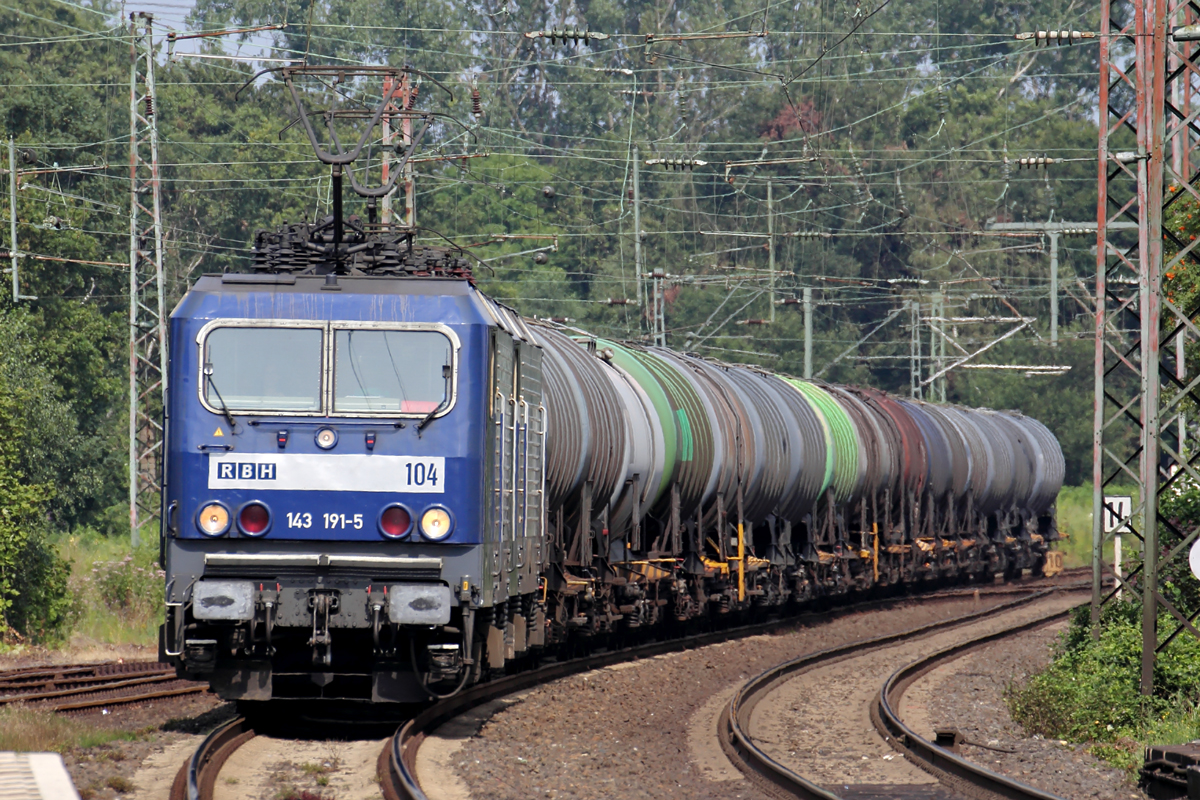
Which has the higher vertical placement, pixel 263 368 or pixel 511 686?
pixel 263 368

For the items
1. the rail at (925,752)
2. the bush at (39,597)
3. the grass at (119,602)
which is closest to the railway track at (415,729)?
the rail at (925,752)

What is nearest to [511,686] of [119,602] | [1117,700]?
[1117,700]

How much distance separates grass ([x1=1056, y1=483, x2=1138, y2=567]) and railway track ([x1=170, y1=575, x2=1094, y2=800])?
31399mm

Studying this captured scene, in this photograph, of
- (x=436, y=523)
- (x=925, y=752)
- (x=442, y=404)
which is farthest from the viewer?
(x=925, y=752)

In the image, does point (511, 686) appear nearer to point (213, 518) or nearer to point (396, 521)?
point (396, 521)

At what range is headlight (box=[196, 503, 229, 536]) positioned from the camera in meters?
11.5

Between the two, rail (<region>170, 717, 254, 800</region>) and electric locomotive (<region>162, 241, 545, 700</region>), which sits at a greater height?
electric locomotive (<region>162, 241, 545, 700</region>)

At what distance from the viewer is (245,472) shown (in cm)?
1162

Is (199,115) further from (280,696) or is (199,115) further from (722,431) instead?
(280,696)

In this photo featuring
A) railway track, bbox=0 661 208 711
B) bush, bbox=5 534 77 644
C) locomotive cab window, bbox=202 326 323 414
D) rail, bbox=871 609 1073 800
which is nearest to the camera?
rail, bbox=871 609 1073 800

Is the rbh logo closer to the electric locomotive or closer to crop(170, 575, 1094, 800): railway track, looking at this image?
the electric locomotive

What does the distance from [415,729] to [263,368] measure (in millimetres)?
2969

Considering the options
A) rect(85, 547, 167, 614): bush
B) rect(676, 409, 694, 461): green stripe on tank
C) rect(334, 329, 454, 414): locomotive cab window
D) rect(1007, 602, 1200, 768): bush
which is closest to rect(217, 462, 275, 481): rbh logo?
rect(334, 329, 454, 414): locomotive cab window

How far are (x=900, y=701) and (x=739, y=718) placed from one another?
2.90 m
